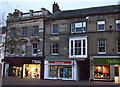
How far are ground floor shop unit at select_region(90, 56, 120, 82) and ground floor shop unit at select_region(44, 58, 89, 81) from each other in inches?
95.7

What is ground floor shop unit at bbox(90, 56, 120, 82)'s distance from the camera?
73.1 ft

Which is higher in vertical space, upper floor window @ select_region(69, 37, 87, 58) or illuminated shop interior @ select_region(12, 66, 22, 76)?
upper floor window @ select_region(69, 37, 87, 58)

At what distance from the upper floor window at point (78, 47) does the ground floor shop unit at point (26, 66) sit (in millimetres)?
5110

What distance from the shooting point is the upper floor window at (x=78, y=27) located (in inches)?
966

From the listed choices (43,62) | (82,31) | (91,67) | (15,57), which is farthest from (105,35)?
(15,57)

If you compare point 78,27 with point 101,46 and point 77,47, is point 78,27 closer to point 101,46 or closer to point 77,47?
point 77,47

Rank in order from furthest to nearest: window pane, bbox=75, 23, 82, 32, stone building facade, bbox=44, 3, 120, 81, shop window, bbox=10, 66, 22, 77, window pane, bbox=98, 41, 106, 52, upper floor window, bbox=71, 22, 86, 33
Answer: shop window, bbox=10, 66, 22, 77 → window pane, bbox=75, 23, 82, 32 → upper floor window, bbox=71, 22, 86, 33 → window pane, bbox=98, 41, 106, 52 → stone building facade, bbox=44, 3, 120, 81

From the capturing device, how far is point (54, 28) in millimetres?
26438

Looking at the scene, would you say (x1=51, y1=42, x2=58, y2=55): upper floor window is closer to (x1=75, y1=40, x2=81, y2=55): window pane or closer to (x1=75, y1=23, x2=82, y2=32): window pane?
(x1=75, y1=40, x2=81, y2=55): window pane

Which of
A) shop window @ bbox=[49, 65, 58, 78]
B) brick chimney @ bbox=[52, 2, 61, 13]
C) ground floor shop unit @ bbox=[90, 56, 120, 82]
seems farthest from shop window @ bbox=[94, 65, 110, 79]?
brick chimney @ bbox=[52, 2, 61, 13]

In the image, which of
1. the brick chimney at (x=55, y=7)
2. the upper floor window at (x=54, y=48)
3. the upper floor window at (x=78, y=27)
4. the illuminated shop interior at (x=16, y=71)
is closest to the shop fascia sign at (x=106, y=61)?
the upper floor window at (x=78, y=27)

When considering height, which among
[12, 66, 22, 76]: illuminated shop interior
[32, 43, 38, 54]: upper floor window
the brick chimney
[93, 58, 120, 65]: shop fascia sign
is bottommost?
[12, 66, 22, 76]: illuminated shop interior

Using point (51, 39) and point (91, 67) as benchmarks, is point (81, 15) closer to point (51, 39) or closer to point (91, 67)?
point (51, 39)

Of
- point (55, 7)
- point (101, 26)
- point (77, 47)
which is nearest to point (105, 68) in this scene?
point (77, 47)
